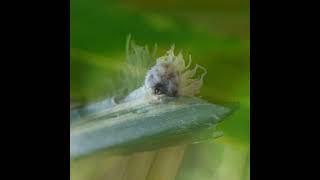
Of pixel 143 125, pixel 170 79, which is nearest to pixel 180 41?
pixel 170 79

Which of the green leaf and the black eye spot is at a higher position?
the black eye spot

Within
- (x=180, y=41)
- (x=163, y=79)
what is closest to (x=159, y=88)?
(x=163, y=79)

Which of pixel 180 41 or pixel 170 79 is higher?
pixel 180 41

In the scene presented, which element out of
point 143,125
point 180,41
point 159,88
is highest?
point 180,41

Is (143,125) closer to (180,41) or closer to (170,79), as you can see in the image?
(170,79)

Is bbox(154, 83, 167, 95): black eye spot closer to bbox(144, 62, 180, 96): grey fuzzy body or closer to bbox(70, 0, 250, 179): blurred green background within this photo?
bbox(144, 62, 180, 96): grey fuzzy body

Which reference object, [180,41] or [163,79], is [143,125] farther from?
[180,41]

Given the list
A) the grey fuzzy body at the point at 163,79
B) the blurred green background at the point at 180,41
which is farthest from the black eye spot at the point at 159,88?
the blurred green background at the point at 180,41

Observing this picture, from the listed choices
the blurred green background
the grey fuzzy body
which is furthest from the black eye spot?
the blurred green background

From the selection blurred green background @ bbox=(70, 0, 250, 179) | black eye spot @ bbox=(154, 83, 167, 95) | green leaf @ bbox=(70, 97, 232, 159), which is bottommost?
green leaf @ bbox=(70, 97, 232, 159)

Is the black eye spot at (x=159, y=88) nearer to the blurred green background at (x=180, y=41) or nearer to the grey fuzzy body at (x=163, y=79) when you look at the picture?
the grey fuzzy body at (x=163, y=79)
